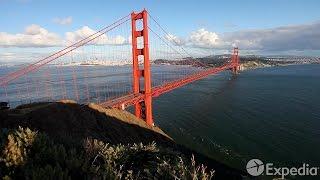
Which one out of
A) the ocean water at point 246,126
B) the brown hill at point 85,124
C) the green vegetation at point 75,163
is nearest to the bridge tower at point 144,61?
the ocean water at point 246,126

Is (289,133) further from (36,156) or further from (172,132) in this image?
(36,156)

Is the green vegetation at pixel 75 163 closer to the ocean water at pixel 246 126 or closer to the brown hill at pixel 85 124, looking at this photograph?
the brown hill at pixel 85 124

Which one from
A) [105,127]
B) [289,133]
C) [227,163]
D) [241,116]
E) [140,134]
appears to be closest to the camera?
[227,163]

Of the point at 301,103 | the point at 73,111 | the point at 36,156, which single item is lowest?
the point at 301,103

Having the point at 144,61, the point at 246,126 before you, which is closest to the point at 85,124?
the point at 144,61

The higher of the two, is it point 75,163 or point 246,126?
point 75,163

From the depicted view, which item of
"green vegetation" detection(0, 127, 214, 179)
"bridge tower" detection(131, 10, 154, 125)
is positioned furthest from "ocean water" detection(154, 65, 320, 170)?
"green vegetation" detection(0, 127, 214, 179)

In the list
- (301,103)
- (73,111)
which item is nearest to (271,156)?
(73,111)

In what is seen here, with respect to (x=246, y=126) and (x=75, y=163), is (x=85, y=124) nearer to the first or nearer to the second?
(x=75, y=163)

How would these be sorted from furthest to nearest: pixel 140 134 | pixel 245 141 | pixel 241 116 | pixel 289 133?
pixel 241 116, pixel 289 133, pixel 245 141, pixel 140 134
